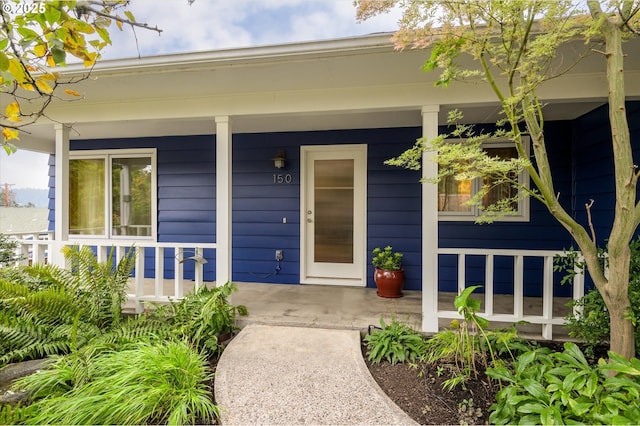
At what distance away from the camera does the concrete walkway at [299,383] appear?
5.79 feet

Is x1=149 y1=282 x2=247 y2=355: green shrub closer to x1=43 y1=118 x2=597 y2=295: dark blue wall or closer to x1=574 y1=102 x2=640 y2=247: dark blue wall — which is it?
x1=43 y1=118 x2=597 y2=295: dark blue wall

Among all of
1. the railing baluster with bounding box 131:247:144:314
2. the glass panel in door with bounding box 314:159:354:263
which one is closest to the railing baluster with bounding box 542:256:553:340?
the glass panel in door with bounding box 314:159:354:263

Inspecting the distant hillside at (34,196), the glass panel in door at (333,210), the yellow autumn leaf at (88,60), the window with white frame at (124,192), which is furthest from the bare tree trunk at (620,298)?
the distant hillside at (34,196)

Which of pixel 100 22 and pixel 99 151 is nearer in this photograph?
pixel 100 22

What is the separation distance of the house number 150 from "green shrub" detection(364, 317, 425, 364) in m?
2.61

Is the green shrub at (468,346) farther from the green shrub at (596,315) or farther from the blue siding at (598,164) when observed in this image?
the blue siding at (598,164)

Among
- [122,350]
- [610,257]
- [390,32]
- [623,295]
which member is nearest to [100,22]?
[390,32]

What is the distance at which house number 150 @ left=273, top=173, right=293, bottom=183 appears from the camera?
4647 mm

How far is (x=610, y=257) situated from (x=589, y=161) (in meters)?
2.22

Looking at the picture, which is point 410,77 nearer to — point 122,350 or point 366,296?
point 366,296

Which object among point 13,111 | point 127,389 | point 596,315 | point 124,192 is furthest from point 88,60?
point 124,192

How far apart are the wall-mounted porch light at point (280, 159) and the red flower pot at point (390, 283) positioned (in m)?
2.04

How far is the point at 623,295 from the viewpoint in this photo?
1.91m

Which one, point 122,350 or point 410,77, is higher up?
point 410,77
